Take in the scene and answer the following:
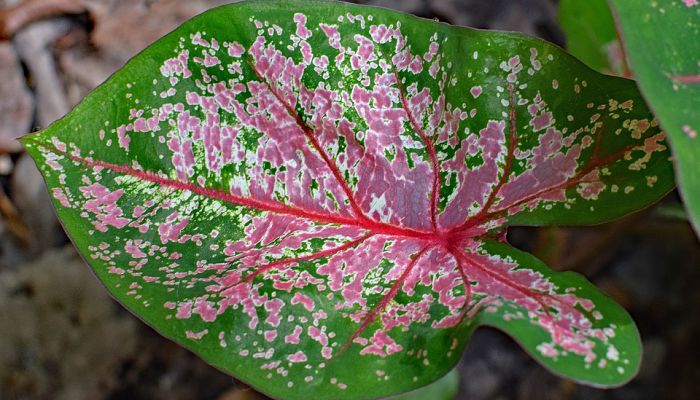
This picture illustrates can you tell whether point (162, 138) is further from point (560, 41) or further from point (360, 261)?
point (560, 41)

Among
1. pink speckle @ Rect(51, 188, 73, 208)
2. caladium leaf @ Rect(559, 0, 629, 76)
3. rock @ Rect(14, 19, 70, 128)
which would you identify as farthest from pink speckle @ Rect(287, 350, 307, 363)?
rock @ Rect(14, 19, 70, 128)

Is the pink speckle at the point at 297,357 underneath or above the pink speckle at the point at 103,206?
underneath

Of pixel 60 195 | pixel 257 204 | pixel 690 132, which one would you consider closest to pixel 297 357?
pixel 257 204

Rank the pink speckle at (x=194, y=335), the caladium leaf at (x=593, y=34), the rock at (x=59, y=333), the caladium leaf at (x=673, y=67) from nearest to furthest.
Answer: the caladium leaf at (x=673, y=67) < the pink speckle at (x=194, y=335) < the caladium leaf at (x=593, y=34) < the rock at (x=59, y=333)

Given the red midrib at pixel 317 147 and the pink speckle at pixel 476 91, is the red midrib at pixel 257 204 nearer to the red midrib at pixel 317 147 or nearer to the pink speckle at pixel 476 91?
the red midrib at pixel 317 147

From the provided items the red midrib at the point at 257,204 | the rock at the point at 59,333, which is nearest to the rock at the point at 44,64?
the rock at the point at 59,333

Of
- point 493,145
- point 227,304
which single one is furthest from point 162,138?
point 493,145

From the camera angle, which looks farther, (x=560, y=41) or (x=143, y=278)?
(x=560, y=41)
